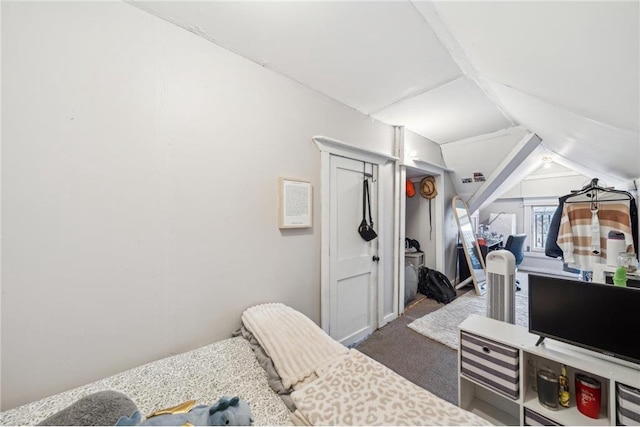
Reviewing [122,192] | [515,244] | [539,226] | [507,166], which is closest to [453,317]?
[507,166]

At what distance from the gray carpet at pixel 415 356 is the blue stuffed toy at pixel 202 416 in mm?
1565

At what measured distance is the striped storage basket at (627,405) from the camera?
1003 millimetres

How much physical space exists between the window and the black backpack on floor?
3.48 m

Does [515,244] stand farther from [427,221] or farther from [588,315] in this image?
[588,315]

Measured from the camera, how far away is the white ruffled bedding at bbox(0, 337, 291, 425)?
3.01 feet

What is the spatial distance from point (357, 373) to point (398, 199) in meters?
2.18

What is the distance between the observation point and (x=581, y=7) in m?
0.77

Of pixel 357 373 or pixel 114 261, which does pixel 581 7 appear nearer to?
pixel 357 373

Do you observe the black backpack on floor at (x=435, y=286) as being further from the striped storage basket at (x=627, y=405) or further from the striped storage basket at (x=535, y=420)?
the striped storage basket at (x=627, y=405)

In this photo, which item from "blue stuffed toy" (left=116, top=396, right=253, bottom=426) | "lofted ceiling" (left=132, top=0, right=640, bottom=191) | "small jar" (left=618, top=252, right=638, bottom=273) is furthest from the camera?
"small jar" (left=618, top=252, right=638, bottom=273)

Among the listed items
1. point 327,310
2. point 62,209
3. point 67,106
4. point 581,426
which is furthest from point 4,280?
point 581,426

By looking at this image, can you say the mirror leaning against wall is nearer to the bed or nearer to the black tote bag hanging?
the black tote bag hanging

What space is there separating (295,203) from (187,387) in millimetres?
1260

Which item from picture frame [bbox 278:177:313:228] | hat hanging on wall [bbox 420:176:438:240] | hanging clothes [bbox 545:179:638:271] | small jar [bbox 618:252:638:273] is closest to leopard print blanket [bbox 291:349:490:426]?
picture frame [bbox 278:177:313:228]
